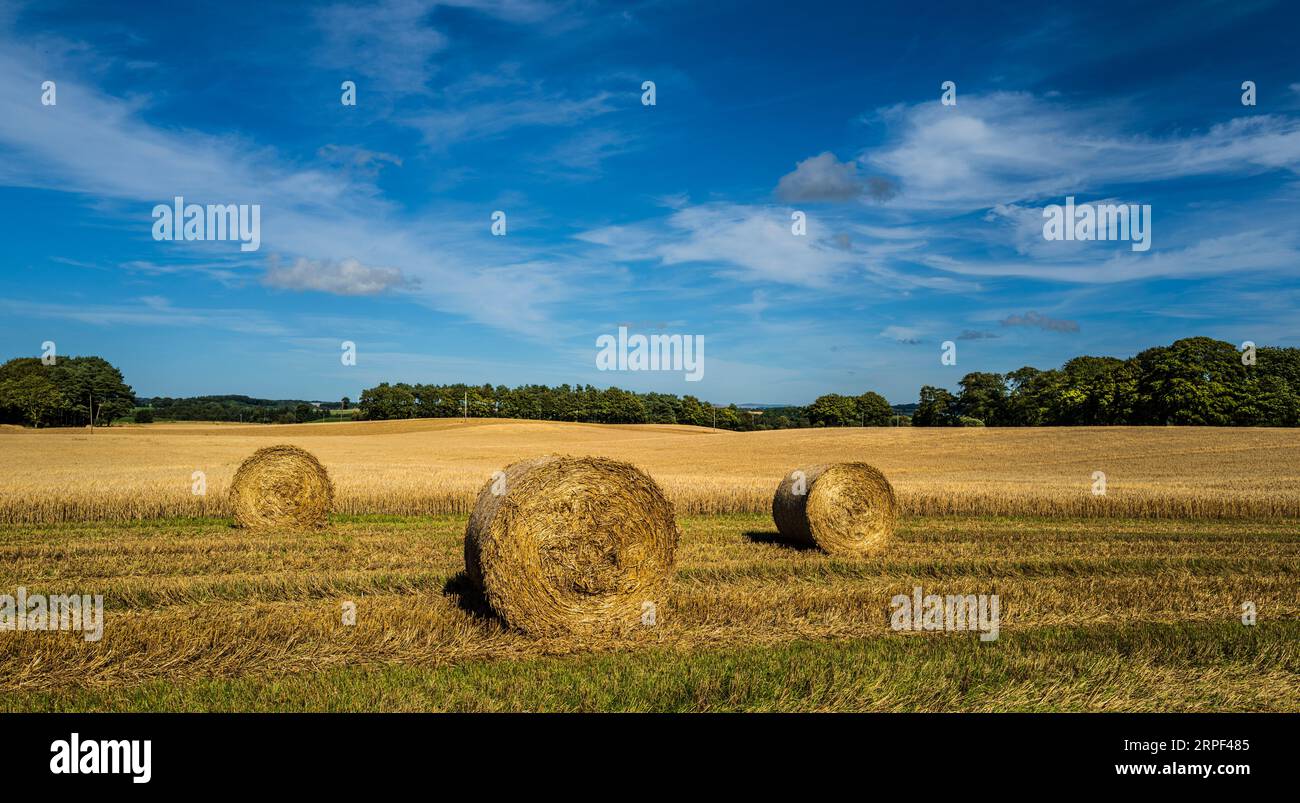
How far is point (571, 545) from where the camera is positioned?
9500 mm

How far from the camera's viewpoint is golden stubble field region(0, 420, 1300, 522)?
20594mm

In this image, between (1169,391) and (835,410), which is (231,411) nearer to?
(835,410)

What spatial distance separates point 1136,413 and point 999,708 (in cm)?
6926

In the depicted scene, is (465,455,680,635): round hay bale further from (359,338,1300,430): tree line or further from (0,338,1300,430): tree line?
(0,338,1300,430): tree line

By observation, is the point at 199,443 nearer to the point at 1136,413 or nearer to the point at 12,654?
the point at 12,654

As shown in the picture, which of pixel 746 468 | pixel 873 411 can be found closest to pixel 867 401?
pixel 873 411

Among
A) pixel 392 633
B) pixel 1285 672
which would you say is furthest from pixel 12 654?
pixel 1285 672

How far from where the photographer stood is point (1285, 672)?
7293 mm

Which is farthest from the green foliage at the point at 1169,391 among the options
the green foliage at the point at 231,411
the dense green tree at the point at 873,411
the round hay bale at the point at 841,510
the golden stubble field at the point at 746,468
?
the green foliage at the point at 231,411

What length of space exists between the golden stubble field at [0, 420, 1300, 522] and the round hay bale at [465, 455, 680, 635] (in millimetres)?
11804

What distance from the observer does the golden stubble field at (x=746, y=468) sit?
20594 millimetres

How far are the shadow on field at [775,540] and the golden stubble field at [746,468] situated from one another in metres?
4.45

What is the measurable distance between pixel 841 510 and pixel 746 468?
805 inches

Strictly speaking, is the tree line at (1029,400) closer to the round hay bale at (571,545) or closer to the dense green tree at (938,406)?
the dense green tree at (938,406)
